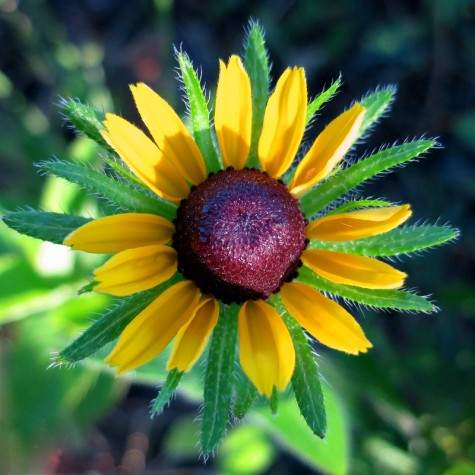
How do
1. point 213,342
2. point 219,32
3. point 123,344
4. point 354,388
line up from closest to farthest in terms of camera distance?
point 123,344, point 213,342, point 354,388, point 219,32

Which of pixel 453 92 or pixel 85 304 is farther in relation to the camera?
pixel 453 92

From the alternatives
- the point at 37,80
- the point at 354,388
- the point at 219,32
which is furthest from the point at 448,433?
the point at 37,80

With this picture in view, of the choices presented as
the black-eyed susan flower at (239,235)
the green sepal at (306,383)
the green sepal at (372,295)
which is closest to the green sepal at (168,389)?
the black-eyed susan flower at (239,235)

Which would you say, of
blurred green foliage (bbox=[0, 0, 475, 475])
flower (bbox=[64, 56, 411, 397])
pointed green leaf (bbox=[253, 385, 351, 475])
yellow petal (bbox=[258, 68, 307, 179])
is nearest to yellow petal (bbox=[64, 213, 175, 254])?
flower (bbox=[64, 56, 411, 397])

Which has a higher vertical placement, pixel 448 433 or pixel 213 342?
pixel 213 342

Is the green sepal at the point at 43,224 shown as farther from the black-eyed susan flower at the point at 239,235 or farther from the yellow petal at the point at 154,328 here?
the yellow petal at the point at 154,328

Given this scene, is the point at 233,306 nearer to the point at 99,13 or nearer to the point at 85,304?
the point at 85,304

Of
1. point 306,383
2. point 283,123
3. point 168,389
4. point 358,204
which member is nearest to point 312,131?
point 283,123
